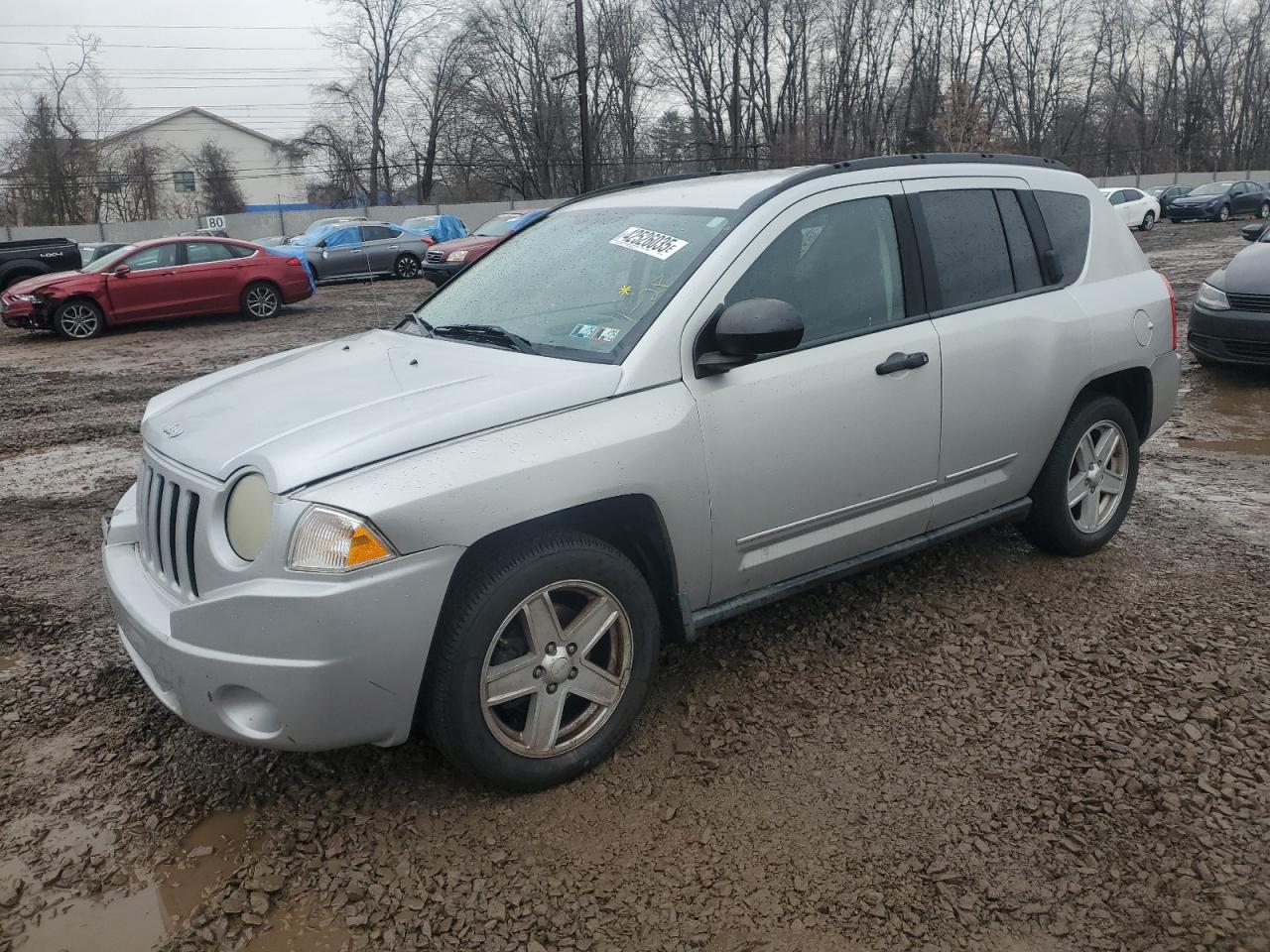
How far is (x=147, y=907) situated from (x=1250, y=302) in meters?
8.92

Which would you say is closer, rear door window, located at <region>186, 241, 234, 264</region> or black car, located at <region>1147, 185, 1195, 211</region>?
rear door window, located at <region>186, 241, 234, 264</region>

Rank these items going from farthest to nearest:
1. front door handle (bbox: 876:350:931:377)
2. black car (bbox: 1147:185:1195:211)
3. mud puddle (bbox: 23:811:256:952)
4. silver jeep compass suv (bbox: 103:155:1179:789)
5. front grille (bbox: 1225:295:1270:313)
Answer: black car (bbox: 1147:185:1195:211) < front grille (bbox: 1225:295:1270:313) < front door handle (bbox: 876:350:931:377) < silver jeep compass suv (bbox: 103:155:1179:789) < mud puddle (bbox: 23:811:256:952)

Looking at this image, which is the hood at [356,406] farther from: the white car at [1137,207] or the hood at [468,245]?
the white car at [1137,207]

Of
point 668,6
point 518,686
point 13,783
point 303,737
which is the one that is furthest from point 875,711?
point 668,6

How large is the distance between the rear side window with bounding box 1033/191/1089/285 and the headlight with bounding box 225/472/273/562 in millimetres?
3426

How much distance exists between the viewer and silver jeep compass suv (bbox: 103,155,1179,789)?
2615mm

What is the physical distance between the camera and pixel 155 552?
301cm

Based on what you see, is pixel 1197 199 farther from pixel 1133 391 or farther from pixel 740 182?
pixel 740 182

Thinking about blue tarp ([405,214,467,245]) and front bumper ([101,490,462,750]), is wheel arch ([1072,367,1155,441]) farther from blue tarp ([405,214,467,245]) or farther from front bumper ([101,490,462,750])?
blue tarp ([405,214,467,245])

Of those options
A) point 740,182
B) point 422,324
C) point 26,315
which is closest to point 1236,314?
point 740,182

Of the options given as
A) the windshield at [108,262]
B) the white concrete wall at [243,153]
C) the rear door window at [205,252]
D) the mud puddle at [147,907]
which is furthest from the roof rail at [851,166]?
the white concrete wall at [243,153]

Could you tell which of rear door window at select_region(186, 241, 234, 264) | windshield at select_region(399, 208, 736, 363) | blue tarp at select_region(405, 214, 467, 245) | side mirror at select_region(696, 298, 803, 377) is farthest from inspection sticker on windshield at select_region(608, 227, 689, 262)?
blue tarp at select_region(405, 214, 467, 245)

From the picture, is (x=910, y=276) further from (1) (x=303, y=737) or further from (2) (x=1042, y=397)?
(1) (x=303, y=737)

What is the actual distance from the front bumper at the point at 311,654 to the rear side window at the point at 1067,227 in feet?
10.3
